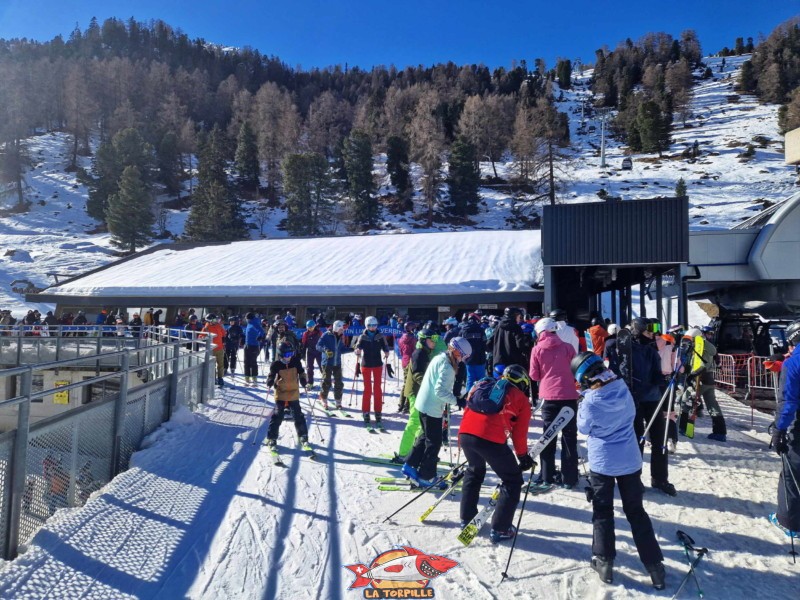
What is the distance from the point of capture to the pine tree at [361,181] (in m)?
53.1

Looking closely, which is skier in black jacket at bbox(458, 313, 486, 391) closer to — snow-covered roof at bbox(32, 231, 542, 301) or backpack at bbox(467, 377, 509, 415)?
backpack at bbox(467, 377, 509, 415)

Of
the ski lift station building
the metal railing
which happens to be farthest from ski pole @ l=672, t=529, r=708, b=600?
the ski lift station building

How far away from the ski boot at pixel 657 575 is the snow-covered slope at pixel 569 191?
125 feet

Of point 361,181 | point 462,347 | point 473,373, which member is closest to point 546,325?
point 462,347

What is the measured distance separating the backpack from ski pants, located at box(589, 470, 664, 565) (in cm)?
91

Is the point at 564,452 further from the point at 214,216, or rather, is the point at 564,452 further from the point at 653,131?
the point at 653,131

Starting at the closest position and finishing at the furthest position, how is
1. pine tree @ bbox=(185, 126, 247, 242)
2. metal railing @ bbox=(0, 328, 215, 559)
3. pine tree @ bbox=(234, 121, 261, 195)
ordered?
metal railing @ bbox=(0, 328, 215, 559)
pine tree @ bbox=(185, 126, 247, 242)
pine tree @ bbox=(234, 121, 261, 195)

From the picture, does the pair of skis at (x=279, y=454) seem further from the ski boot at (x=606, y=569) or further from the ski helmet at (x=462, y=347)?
the ski boot at (x=606, y=569)

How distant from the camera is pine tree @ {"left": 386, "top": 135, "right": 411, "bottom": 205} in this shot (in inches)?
2285

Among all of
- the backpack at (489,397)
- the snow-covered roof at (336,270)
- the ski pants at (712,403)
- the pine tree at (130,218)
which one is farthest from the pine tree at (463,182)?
the backpack at (489,397)

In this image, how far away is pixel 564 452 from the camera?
548 centimetres

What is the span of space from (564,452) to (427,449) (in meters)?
1.52

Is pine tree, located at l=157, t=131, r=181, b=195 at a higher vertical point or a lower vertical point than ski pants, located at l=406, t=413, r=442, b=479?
higher

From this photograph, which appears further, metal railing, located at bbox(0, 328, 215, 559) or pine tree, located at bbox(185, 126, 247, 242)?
pine tree, located at bbox(185, 126, 247, 242)
